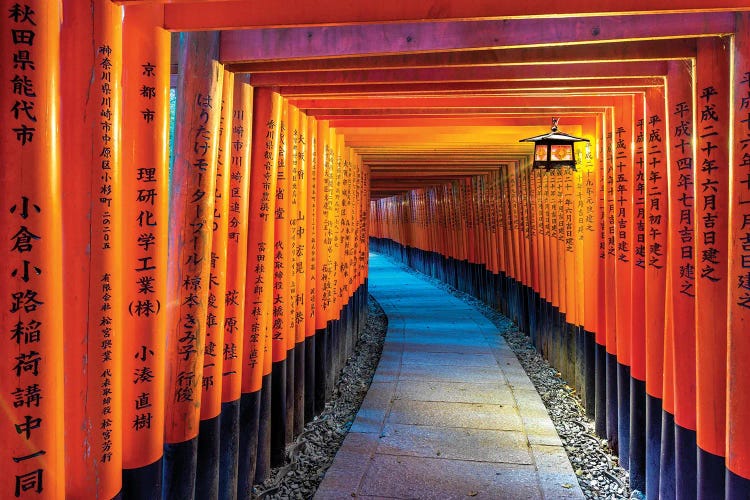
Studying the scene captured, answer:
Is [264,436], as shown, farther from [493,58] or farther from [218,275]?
[493,58]

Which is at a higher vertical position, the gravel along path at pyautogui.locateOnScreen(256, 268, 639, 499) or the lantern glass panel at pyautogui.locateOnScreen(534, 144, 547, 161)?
the lantern glass panel at pyautogui.locateOnScreen(534, 144, 547, 161)

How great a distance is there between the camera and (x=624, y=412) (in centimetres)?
513

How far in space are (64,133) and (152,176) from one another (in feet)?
1.74

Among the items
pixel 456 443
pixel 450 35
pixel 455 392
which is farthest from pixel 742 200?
pixel 455 392

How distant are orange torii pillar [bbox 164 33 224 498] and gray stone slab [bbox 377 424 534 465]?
256cm

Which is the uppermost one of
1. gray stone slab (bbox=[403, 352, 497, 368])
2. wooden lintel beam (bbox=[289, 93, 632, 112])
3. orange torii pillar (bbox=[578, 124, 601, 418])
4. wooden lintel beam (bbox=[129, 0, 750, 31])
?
wooden lintel beam (bbox=[289, 93, 632, 112])

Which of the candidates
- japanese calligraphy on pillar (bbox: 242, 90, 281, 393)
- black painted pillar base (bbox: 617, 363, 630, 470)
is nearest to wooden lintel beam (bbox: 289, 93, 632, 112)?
japanese calligraphy on pillar (bbox: 242, 90, 281, 393)

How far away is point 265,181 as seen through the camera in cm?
473

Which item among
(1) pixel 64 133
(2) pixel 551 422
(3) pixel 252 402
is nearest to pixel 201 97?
(1) pixel 64 133

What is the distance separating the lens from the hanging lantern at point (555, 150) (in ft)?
19.5

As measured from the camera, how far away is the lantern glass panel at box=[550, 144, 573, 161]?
598cm

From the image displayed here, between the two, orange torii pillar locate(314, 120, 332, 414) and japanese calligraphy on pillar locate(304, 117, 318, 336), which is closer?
japanese calligraphy on pillar locate(304, 117, 318, 336)

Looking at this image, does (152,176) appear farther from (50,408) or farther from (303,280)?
(303,280)

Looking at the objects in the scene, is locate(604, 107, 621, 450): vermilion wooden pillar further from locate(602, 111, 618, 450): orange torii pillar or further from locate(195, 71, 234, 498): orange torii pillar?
locate(195, 71, 234, 498): orange torii pillar
